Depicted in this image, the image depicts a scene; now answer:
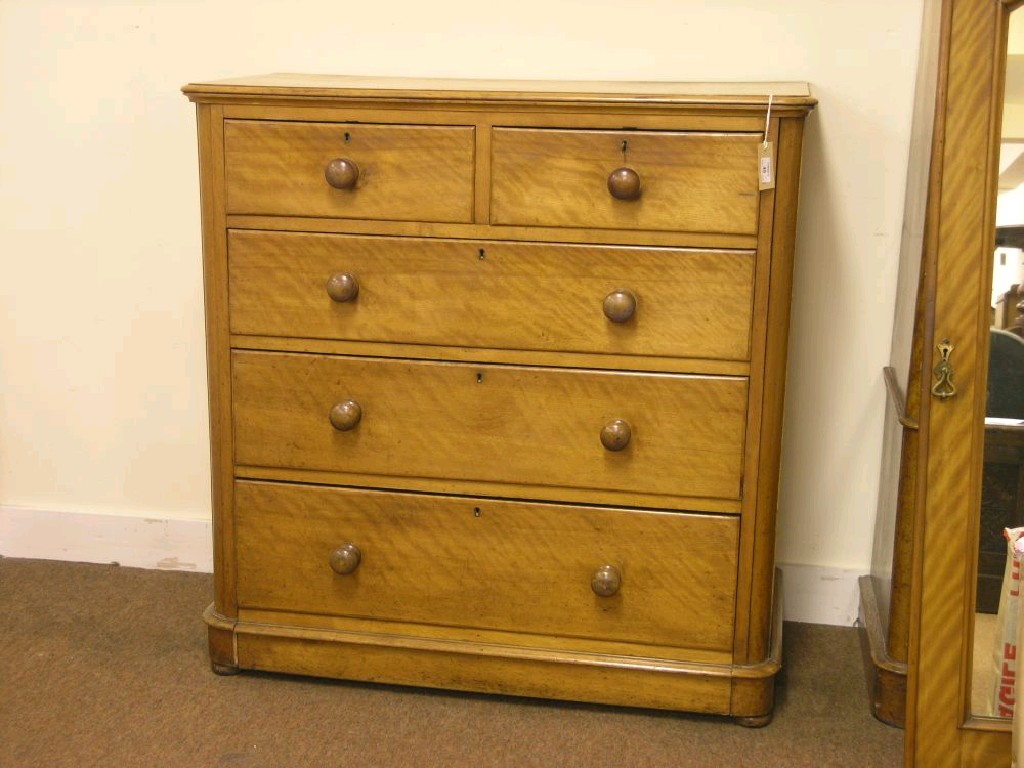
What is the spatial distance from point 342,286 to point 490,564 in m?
0.59

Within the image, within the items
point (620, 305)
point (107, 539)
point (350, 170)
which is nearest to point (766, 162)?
point (620, 305)

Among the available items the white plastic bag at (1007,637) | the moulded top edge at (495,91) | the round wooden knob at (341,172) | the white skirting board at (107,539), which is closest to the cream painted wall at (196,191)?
the white skirting board at (107,539)

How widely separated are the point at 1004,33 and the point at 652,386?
2.60ft

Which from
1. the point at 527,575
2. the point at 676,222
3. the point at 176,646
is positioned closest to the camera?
the point at 676,222

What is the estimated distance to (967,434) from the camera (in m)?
1.75

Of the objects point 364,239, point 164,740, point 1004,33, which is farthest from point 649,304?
point 164,740

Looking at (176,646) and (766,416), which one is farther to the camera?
(176,646)

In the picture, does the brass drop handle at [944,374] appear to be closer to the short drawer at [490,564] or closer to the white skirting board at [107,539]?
the short drawer at [490,564]

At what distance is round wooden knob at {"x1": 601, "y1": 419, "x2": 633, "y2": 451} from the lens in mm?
2080

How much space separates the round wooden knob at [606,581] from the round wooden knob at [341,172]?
0.84 meters

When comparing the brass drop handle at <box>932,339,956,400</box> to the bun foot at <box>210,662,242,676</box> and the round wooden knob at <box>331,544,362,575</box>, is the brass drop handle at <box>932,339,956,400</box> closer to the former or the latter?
the round wooden knob at <box>331,544,362,575</box>

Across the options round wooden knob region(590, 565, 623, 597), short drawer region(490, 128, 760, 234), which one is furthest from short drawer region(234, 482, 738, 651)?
short drawer region(490, 128, 760, 234)

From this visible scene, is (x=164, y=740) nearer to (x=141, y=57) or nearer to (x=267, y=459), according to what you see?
(x=267, y=459)

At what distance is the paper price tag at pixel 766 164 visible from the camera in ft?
6.43
